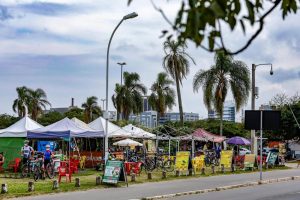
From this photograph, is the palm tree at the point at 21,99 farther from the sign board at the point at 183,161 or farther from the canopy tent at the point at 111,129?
the sign board at the point at 183,161

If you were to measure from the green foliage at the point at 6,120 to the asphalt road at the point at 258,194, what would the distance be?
2650 inches

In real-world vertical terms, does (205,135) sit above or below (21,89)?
below

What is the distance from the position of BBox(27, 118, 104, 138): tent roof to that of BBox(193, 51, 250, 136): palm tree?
19004 mm

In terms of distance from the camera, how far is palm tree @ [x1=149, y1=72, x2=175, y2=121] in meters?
62.7

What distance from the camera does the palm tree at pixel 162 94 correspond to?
62688 millimetres

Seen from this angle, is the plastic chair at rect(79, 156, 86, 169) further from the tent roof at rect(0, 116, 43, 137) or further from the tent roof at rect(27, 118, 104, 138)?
the tent roof at rect(0, 116, 43, 137)

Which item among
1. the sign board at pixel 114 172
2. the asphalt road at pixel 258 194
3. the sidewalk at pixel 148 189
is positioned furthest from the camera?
the sign board at pixel 114 172

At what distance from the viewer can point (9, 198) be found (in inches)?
664

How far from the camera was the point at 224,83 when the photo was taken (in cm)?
4781

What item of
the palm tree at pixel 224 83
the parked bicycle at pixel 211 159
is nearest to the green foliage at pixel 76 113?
the palm tree at pixel 224 83

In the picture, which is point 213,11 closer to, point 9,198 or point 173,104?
point 9,198

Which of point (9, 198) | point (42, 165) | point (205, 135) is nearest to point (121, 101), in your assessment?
point (205, 135)

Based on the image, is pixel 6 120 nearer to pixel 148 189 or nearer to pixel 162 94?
pixel 162 94

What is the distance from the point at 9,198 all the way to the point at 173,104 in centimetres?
4726
